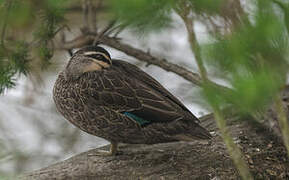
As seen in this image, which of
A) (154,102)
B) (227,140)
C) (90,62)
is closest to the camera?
(227,140)

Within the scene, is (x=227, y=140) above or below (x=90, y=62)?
below

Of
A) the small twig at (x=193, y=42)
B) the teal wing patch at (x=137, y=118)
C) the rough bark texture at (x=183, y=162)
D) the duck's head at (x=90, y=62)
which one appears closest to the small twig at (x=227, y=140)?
the small twig at (x=193, y=42)

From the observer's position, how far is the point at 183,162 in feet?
13.1

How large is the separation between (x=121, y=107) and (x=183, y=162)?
2.07 ft

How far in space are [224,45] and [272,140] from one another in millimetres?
1890

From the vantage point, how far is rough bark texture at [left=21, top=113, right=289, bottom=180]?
385 cm

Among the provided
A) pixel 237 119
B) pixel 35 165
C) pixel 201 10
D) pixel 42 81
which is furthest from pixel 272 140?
pixel 42 81

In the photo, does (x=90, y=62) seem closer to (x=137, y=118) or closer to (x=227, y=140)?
(x=137, y=118)

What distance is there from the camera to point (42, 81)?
6707mm

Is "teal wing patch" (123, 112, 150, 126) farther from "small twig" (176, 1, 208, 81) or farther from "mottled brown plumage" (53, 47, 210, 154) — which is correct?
"small twig" (176, 1, 208, 81)

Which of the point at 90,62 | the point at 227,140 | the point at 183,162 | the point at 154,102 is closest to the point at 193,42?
the point at 227,140

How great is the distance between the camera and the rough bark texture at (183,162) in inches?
151

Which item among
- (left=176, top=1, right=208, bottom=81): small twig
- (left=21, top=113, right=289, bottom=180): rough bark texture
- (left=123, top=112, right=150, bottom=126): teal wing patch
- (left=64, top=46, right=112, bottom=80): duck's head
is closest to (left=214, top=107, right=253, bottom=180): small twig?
(left=176, top=1, right=208, bottom=81): small twig

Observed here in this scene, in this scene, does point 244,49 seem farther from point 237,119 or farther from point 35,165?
point 35,165
